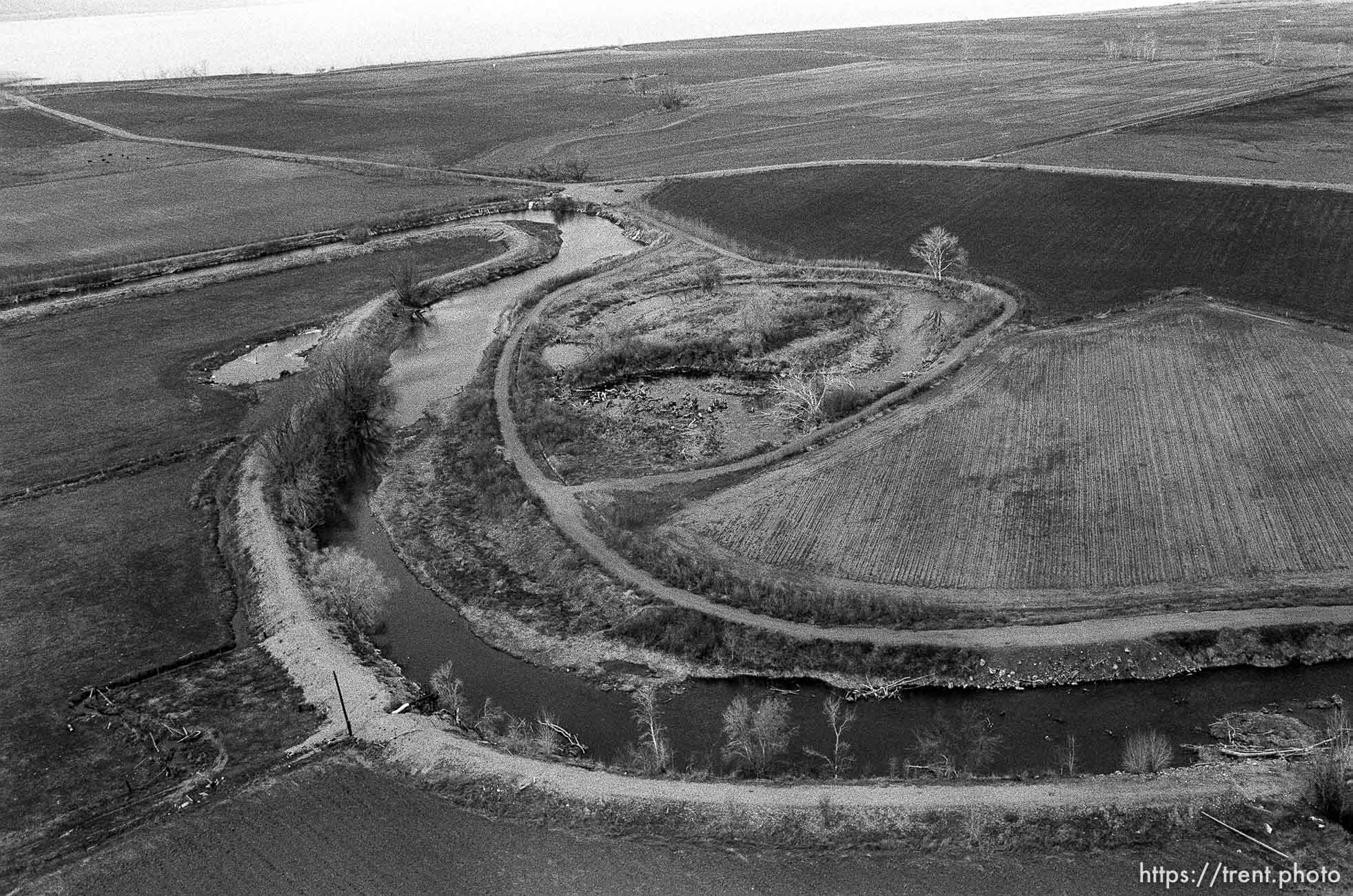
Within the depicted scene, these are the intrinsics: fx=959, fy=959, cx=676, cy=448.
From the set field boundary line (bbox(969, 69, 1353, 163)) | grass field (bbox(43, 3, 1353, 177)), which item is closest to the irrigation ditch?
field boundary line (bbox(969, 69, 1353, 163))

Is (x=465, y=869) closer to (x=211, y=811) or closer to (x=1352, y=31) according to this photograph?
(x=211, y=811)

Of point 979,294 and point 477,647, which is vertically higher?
point 979,294

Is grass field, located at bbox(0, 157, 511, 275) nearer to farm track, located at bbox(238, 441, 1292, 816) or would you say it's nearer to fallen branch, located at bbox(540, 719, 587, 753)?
farm track, located at bbox(238, 441, 1292, 816)

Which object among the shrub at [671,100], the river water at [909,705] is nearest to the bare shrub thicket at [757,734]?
the river water at [909,705]

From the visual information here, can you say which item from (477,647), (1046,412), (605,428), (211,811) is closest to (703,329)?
(605,428)

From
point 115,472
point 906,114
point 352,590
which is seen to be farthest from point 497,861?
point 906,114

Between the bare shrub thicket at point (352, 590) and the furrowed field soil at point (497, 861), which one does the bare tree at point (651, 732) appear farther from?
the bare shrub thicket at point (352, 590)
